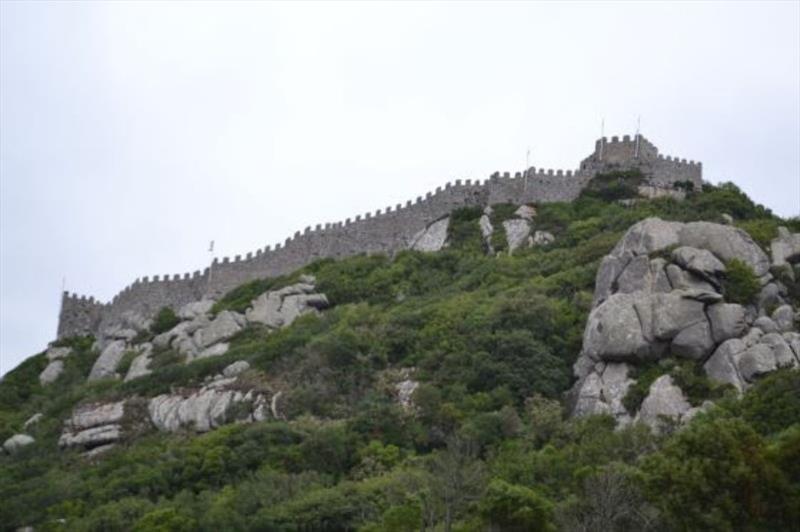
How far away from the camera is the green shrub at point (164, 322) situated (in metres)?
76.5

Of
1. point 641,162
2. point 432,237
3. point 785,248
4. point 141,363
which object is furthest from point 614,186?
point 141,363

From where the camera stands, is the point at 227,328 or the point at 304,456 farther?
the point at 227,328

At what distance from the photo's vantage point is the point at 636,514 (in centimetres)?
3628

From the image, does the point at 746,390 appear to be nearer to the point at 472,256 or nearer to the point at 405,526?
the point at 405,526

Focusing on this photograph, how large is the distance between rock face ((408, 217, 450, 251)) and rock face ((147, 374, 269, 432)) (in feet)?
50.4

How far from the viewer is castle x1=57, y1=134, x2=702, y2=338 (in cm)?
7444

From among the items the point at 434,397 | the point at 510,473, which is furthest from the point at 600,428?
the point at 434,397

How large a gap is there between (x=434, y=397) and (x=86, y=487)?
45.8ft

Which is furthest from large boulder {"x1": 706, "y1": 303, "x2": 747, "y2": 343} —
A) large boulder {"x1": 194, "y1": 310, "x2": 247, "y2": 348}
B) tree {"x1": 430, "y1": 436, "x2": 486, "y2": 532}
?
large boulder {"x1": 194, "y1": 310, "x2": 247, "y2": 348}

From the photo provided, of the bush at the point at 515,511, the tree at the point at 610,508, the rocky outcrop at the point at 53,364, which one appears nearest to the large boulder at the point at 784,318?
the tree at the point at 610,508

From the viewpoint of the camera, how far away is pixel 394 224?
254ft

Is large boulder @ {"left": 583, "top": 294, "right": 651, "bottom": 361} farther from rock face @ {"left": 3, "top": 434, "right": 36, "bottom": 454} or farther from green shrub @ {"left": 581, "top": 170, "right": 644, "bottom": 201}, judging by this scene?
rock face @ {"left": 3, "top": 434, "right": 36, "bottom": 454}

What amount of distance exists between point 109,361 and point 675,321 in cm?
3601

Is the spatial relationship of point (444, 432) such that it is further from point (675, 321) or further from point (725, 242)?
point (725, 242)
